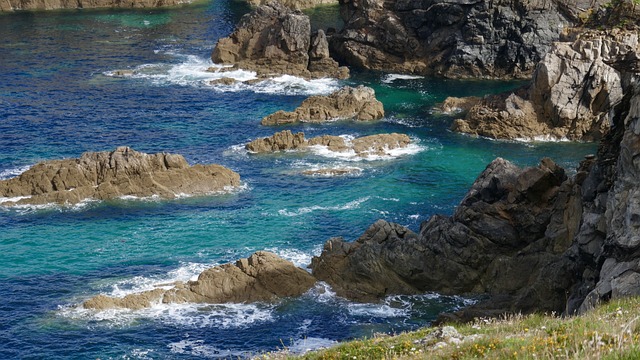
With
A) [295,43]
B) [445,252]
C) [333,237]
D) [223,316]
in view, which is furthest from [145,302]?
[295,43]

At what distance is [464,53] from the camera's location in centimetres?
10481

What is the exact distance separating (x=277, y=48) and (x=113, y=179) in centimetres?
4241

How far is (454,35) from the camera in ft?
348

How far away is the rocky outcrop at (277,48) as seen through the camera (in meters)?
107

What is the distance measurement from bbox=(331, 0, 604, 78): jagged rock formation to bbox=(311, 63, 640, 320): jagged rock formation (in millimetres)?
47678

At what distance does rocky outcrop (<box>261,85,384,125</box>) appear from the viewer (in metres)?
89.8

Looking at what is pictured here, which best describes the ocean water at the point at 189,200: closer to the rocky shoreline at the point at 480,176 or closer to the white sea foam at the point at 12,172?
the white sea foam at the point at 12,172

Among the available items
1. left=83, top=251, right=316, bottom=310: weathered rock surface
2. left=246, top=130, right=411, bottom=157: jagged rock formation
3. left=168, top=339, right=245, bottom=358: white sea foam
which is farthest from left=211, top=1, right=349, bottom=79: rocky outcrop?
left=168, top=339, right=245, bottom=358: white sea foam

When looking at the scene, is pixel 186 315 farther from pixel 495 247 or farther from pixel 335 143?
pixel 335 143

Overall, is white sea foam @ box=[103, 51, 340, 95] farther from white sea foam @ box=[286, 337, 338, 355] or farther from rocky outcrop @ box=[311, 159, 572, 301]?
white sea foam @ box=[286, 337, 338, 355]

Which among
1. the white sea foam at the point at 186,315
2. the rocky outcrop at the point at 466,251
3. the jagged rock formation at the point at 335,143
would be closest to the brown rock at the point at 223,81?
the jagged rock formation at the point at 335,143

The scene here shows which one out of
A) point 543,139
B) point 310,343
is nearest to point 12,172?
point 310,343

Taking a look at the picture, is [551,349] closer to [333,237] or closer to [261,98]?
[333,237]

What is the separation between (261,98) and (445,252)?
1901 inches
